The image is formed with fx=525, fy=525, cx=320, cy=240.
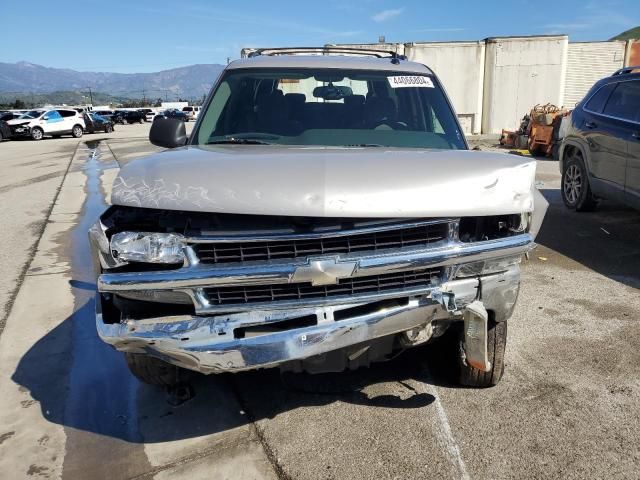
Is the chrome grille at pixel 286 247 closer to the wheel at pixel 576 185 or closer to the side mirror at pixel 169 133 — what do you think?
the side mirror at pixel 169 133

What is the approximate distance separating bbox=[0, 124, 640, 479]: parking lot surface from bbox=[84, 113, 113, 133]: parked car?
1272 inches

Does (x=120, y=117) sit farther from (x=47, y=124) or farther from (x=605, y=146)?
(x=605, y=146)

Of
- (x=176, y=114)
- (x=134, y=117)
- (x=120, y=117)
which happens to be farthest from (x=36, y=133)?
(x=134, y=117)

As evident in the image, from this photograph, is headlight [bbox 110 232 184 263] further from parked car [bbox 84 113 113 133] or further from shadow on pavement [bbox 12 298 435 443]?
parked car [bbox 84 113 113 133]

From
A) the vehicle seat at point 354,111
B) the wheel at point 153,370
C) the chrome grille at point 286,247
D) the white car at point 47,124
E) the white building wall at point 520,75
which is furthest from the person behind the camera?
the white car at point 47,124

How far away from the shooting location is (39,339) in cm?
399

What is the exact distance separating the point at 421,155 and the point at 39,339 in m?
3.18

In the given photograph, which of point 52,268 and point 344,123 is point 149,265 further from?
point 52,268

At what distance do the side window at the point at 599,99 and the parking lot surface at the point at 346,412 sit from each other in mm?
3274

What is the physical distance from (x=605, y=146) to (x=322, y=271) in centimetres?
566

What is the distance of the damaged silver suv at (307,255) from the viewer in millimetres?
2238

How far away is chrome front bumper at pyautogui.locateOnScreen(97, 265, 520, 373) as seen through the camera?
7.35 feet

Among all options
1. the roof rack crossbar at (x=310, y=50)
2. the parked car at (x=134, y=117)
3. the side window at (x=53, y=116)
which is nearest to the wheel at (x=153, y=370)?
the roof rack crossbar at (x=310, y=50)

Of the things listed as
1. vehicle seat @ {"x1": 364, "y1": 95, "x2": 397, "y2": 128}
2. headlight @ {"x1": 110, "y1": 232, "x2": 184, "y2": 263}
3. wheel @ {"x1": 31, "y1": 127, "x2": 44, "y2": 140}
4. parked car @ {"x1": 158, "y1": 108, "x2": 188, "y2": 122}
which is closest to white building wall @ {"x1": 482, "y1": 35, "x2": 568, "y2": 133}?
parked car @ {"x1": 158, "y1": 108, "x2": 188, "y2": 122}
